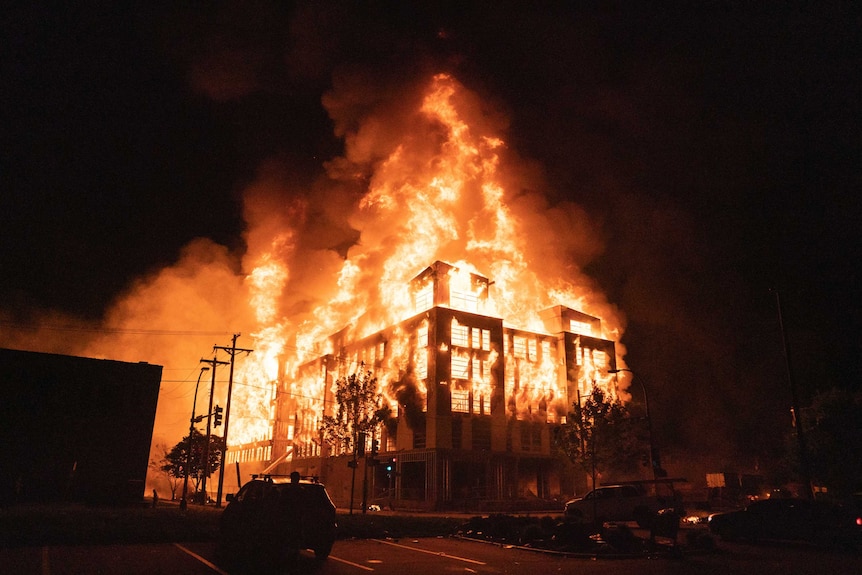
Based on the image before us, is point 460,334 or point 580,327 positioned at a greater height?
point 580,327

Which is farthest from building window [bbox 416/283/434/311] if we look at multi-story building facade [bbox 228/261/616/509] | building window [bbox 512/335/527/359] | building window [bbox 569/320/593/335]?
building window [bbox 569/320/593/335]

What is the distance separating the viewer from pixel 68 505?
38.7m

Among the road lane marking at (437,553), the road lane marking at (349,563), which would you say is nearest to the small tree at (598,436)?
the road lane marking at (437,553)

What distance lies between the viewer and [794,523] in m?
17.4

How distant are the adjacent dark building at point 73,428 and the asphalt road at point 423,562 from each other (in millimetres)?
32252

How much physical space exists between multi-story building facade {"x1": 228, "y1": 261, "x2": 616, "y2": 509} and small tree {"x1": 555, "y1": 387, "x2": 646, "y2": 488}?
2467 millimetres

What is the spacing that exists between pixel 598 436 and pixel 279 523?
3989 centimetres

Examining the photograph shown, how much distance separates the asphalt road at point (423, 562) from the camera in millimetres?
11377

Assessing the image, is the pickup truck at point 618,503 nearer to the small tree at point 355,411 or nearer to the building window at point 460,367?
the small tree at point 355,411

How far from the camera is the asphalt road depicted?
37.3ft

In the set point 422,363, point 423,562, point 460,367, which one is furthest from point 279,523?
point 460,367

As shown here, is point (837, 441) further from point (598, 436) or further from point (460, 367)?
point (460, 367)

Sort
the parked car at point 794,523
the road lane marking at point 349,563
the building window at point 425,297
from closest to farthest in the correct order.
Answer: the road lane marking at point 349,563
the parked car at point 794,523
the building window at point 425,297

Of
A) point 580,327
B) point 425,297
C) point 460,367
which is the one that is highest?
point 425,297
